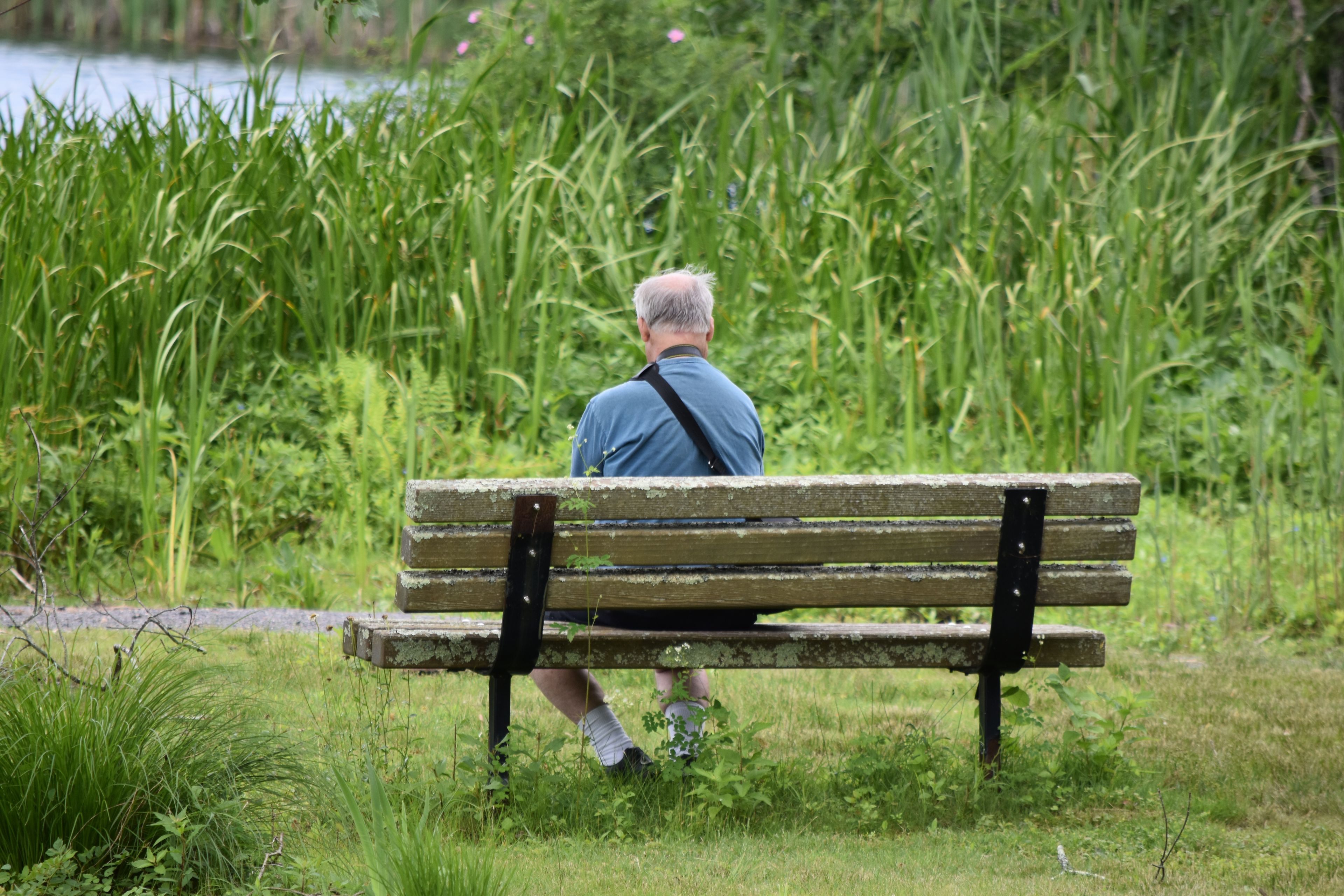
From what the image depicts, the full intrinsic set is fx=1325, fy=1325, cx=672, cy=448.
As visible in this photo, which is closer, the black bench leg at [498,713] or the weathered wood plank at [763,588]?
the weathered wood plank at [763,588]

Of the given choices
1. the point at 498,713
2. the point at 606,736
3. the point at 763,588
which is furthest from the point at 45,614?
the point at 763,588

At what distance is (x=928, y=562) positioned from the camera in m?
3.06

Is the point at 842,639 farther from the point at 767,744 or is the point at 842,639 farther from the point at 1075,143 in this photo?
the point at 1075,143

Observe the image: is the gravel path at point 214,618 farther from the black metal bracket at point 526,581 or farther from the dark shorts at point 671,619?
the black metal bracket at point 526,581

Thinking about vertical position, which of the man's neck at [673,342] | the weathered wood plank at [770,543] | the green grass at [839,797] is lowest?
the green grass at [839,797]

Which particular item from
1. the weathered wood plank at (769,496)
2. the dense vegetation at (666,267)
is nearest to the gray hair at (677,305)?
the weathered wood plank at (769,496)

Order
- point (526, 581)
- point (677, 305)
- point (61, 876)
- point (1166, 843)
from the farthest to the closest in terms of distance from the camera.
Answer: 1. point (677, 305)
2. point (526, 581)
3. point (1166, 843)
4. point (61, 876)

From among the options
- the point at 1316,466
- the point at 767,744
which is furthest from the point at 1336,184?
the point at 767,744

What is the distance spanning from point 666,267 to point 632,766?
470 cm

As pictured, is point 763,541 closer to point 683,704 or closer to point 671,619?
point 671,619

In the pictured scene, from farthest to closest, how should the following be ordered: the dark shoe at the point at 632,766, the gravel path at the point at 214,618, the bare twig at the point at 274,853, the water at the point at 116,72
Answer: the water at the point at 116,72
the gravel path at the point at 214,618
the dark shoe at the point at 632,766
the bare twig at the point at 274,853

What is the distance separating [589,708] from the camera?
10.6 feet

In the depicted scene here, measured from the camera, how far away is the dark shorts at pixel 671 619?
123 inches

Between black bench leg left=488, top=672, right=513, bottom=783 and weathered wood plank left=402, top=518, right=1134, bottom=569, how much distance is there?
33 centimetres
